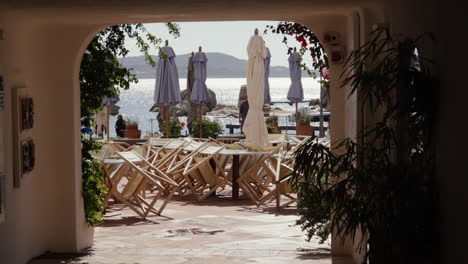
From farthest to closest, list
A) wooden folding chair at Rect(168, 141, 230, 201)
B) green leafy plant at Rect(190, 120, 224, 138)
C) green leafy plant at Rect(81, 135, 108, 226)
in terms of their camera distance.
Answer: green leafy plant at Rect(190, 120, 224, 138), wooden folding chair at Rect(168, 141, 230, 201), green leafy plant at Rect(81, 135, 108, 226)

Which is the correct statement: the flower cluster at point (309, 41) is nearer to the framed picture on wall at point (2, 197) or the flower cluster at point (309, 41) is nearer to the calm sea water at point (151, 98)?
the framed picture on wall at point (2, 197)

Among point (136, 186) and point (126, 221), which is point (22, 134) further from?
point (136, 186)

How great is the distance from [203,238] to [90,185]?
1.25m

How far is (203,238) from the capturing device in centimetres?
768

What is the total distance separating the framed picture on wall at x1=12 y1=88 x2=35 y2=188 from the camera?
239 inches

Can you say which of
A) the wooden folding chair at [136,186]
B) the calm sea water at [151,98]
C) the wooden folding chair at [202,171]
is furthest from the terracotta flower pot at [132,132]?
the calm sea water at [151,98]

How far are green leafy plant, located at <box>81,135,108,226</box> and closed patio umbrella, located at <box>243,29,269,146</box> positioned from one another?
465cm

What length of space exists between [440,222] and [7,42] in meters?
3.71

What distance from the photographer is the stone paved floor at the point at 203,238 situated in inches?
264

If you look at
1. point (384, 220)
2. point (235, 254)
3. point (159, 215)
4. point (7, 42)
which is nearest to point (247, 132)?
point (159, 215)

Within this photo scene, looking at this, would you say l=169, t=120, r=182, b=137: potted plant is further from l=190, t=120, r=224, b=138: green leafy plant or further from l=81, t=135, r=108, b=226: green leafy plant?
l=81, t=135, r=108, b=226: green leafy plant

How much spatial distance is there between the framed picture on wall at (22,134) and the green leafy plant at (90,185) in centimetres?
75

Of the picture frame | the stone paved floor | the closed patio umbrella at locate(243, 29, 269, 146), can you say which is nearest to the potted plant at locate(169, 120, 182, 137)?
the closed patio umbrella at locate(243, 29, 269, 146)

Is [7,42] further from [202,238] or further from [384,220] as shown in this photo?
[384,220]
